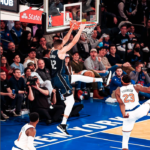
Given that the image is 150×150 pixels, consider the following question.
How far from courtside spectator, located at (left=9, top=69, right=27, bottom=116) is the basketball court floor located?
348mm

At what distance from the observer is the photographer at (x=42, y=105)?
350 inches

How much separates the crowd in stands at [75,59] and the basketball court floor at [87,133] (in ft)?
1.85

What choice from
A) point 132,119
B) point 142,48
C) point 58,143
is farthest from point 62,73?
point 142,48

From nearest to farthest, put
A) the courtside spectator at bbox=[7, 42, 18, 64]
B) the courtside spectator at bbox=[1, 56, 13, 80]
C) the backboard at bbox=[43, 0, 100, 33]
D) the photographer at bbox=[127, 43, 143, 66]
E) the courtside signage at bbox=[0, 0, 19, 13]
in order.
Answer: the courtside signage at bbox=[0, 0, 19, 13] < the backboard at bbox=[43, 0, 100, 33] < the courtside spectator at bbox=[1, 56, 13, 80] < the courtside spectator at bbox=[7, 42, 18, 64] < the photographer at bbox=[127, 43, 143, 66]

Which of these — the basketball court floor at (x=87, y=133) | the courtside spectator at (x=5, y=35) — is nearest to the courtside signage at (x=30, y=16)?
the courtside spectator at (x=5, y=35)

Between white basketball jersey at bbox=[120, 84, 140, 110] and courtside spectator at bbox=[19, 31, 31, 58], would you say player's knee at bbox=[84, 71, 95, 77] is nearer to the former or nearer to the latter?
courtside spectator at bbox=[19, 31, 31, 58]

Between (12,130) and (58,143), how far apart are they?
1.63m

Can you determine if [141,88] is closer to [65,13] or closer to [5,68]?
[65,13]

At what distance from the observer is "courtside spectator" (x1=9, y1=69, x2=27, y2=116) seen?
9.59 m

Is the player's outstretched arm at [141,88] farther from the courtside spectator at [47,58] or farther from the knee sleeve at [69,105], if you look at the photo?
the courtside spectator at [47,58]

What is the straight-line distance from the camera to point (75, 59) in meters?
12.5

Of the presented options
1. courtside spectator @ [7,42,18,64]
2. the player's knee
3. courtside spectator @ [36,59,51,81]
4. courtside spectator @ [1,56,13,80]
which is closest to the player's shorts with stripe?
courtside spectator @ [36,59,51,81]

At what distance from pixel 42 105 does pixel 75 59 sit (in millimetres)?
3855

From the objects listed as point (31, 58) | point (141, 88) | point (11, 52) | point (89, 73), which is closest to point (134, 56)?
point (89, 73)
